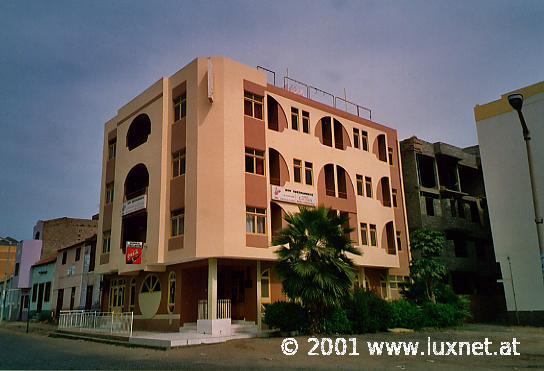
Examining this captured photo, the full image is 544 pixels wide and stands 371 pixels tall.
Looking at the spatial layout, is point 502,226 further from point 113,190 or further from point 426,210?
point 113,190

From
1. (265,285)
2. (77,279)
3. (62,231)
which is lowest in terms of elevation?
(265,285)

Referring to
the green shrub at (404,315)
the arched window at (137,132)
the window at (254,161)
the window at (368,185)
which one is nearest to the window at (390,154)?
the window at (368,185)

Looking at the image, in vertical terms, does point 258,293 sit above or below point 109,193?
below

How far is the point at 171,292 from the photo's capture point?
25.8 metres

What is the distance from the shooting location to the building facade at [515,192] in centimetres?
2964

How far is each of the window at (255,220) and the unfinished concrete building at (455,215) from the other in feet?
47.7

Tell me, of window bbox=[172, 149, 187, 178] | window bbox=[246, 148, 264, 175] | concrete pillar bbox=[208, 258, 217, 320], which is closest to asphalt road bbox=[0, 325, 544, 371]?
concrete pillar bbox=[208, 258, 217, 320]

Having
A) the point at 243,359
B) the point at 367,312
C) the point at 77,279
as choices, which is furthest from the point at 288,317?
the point at 77,279

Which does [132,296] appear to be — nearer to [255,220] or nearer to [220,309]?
[220,309]

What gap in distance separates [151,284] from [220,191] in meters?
8.55

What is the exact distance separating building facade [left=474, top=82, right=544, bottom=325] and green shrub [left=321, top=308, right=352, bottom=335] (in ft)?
49.0

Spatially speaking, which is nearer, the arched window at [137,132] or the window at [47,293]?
the arched window at [137,132]

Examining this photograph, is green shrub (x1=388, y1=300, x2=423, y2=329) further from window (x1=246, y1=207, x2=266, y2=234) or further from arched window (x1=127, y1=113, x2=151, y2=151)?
arched window (x1=127, y1=113, x2=151, y2=151)

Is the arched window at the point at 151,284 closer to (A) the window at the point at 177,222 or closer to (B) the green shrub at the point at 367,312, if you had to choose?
(A) the window at the point at 177,222
